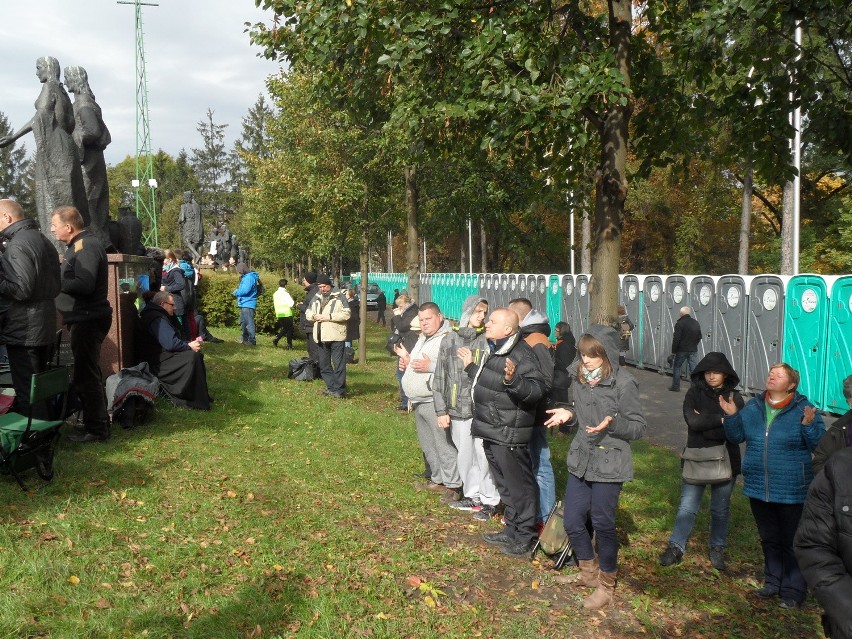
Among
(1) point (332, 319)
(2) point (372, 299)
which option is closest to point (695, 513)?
(1) point (332, 319)

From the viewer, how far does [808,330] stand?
13531 mm

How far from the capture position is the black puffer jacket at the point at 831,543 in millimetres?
2613

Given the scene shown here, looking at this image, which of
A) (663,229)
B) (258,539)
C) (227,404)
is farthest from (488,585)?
(663,229)

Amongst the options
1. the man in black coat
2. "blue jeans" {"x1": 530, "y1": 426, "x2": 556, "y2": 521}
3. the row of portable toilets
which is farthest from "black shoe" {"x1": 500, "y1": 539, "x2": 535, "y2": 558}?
the man in black coat

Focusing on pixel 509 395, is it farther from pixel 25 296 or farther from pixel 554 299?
pixel 554 299

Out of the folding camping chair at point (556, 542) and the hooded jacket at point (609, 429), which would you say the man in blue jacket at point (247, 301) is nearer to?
the folding camping chair at point (556, 542)

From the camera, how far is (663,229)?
1740 inches

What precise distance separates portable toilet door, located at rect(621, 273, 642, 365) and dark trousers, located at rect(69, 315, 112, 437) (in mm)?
14839

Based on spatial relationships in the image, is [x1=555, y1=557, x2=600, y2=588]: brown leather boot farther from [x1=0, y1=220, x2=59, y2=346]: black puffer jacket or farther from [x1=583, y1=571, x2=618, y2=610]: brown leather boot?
[x1=0, y1=220, x2=59, y2=346]: black puffer jacket

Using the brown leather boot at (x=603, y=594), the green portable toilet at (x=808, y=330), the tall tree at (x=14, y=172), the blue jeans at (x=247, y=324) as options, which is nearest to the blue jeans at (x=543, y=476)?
the brown leather boot at (x=603, y=594)

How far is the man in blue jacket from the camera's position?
701 inches

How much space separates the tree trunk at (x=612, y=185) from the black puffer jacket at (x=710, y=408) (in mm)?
1442

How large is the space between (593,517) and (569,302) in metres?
18.9

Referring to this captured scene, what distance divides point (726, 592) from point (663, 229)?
134ft
